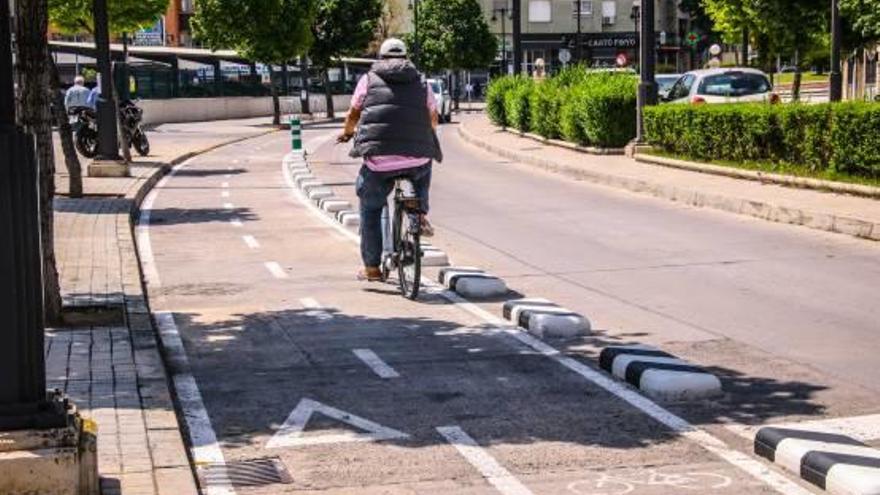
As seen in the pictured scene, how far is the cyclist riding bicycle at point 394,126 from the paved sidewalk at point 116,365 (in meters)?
2.13

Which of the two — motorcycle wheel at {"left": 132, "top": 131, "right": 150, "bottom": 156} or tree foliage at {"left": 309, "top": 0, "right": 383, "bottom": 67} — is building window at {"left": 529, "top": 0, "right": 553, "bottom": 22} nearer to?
tree foliage at {"left": 309, "top": 0, "right": 383, "bottom": 67}

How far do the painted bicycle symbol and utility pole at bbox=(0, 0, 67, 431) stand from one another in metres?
2.13

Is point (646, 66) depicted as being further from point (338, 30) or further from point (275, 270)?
point (338, 30)

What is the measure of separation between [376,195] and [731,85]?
1809cm

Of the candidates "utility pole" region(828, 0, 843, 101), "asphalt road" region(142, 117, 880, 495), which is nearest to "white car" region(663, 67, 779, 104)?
"utility pole" region(828, 0, 843, 101)

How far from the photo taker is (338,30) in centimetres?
6431

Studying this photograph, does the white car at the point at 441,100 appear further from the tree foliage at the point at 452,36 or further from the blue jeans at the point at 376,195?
the blue jeans at the point at 376,195

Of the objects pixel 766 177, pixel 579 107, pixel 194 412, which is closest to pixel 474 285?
pixel 194 412

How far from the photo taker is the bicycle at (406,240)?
10672 millimetres

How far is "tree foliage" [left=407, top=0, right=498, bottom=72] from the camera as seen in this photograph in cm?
7838

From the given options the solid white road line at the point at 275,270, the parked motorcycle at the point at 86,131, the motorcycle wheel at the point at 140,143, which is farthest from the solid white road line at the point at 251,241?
the motorcycle wheel at the point at 140,143

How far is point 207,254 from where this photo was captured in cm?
1425

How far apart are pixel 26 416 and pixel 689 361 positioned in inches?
174

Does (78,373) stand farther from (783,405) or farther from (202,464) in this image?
(783,405)
